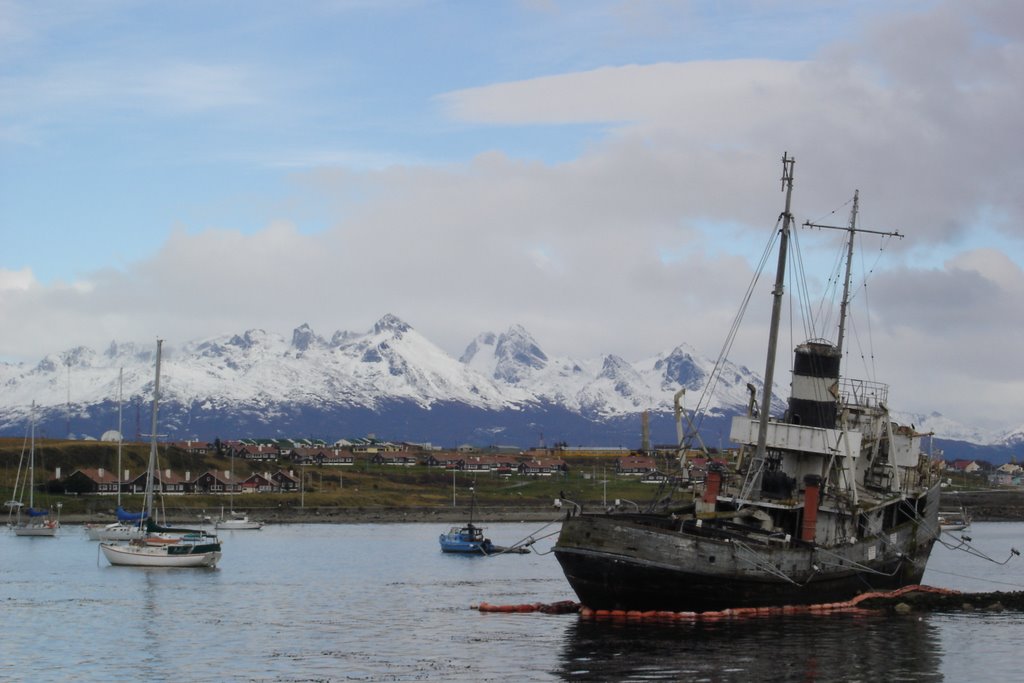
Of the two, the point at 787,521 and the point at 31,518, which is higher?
the point at 787,521

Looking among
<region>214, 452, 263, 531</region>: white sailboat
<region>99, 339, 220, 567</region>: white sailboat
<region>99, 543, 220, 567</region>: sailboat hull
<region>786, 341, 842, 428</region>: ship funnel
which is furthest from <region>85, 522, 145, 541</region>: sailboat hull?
<region>786, 341, 842, 428</region>: ship funnel

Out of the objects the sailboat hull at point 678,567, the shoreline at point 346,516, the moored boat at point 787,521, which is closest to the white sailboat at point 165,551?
the moored boat at point 787,521

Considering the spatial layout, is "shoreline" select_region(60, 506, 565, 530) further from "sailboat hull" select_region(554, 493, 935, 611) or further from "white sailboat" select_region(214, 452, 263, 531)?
"sailboat hull" select_region(554, 493, 935, 611)

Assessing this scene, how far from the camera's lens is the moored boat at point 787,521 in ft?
191

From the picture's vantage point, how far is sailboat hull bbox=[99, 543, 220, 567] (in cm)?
10262

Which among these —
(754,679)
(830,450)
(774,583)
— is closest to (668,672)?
(754,679)

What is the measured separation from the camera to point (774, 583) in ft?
197

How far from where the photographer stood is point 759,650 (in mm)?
51625

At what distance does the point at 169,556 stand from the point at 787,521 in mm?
53726

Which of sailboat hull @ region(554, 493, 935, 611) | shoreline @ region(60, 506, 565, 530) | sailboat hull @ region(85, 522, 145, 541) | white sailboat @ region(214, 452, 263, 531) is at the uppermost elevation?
sailboat hull @ region(554, 493, 935, 611)

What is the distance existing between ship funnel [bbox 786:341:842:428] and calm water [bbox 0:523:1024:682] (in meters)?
10.3

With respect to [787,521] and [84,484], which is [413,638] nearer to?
[787,521]

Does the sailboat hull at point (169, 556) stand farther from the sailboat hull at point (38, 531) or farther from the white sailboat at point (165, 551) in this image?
the sailboat hull at point (38, 531)

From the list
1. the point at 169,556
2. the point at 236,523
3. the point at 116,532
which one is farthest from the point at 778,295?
the point at 236,523
